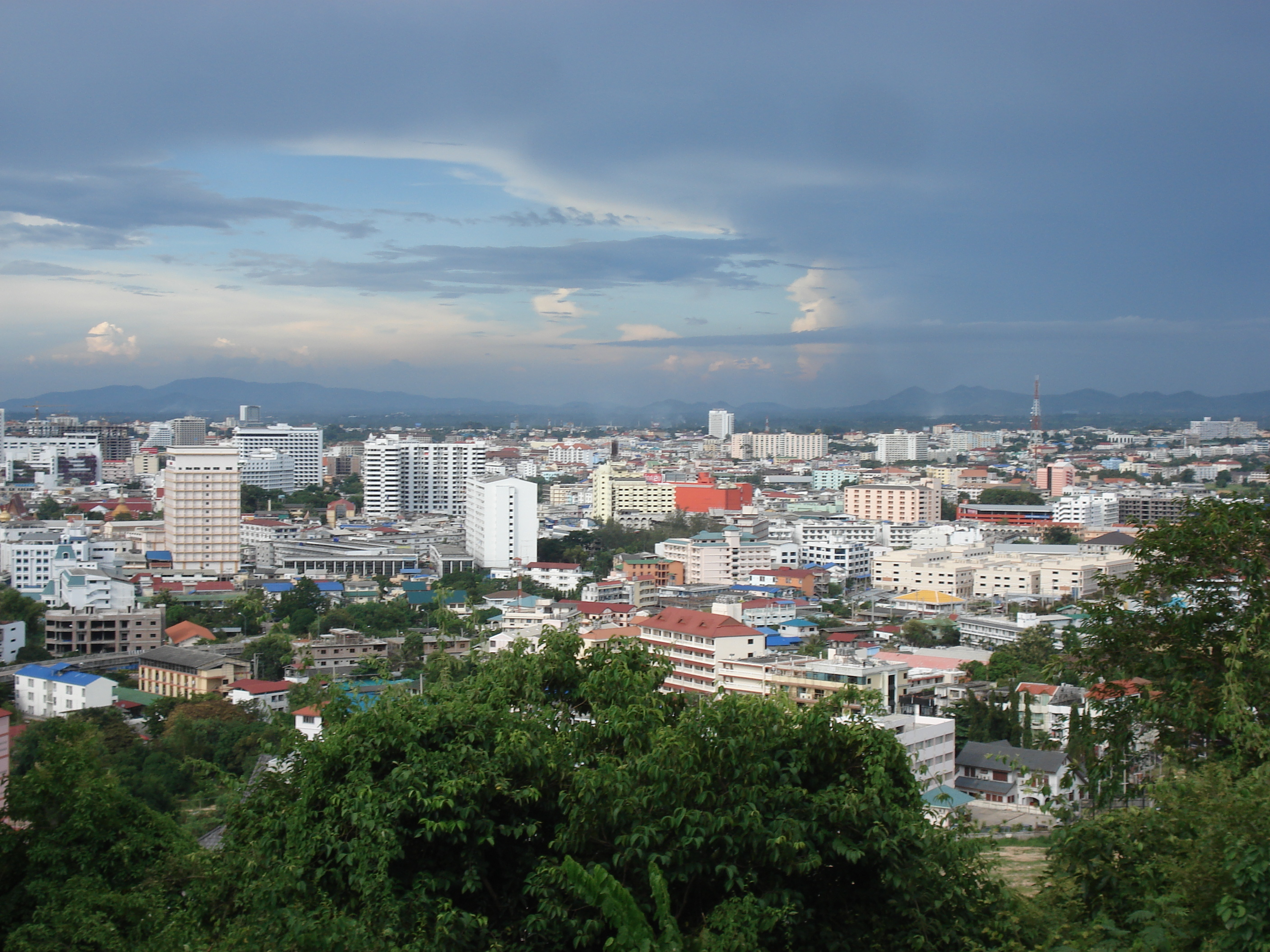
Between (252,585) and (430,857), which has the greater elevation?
(430,857)

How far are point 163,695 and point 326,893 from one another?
310 inches

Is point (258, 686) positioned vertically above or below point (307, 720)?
below

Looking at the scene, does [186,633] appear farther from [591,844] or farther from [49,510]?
[49,510]

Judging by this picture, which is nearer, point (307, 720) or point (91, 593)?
point (307, 720)

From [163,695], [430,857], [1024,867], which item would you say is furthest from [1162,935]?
[163,695]

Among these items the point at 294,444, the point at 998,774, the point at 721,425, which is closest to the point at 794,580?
the point at 998,774

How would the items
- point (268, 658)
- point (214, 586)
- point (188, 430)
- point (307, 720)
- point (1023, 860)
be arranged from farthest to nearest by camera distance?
point (188, 430) → point (214, 586) → point (268, 658) → point (307, 720) → point (1023, 860)

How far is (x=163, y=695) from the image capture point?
909cm

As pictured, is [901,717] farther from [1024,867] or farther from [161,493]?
[161,493]

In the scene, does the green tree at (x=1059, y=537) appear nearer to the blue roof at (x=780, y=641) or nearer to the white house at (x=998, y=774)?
the blue roof at (x=780, y=641)

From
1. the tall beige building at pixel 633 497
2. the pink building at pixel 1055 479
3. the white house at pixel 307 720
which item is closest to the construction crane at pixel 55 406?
the tall beige building at pixel 633 497

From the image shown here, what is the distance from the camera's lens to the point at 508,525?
16.9 metres

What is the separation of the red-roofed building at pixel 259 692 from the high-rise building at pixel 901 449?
35096 millimetres

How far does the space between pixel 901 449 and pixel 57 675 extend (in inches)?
1460
